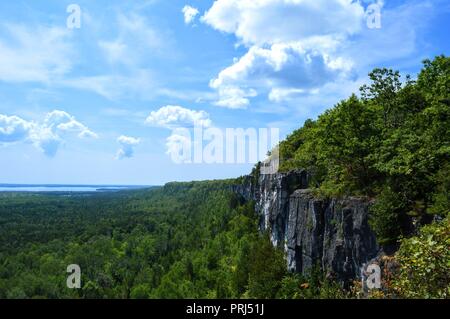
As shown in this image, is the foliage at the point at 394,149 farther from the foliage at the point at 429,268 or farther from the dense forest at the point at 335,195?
the foliage at the point at 429,268

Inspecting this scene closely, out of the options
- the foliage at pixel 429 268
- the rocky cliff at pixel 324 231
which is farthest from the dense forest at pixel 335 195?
the rocky cliff at pixel 324 231

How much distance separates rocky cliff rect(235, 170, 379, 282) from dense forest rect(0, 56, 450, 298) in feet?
4.10

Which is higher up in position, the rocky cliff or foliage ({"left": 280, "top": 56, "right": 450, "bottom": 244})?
foliage ({"left": 280, "top": 56, "right": 450, "bottom": 244})

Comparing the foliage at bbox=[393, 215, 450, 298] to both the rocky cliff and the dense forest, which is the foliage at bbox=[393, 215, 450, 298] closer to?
the dense forest

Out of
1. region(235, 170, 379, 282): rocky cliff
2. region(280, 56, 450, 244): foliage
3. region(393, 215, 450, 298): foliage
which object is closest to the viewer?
region(393, 215, 450, 298): foliage

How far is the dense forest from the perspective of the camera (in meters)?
23.0

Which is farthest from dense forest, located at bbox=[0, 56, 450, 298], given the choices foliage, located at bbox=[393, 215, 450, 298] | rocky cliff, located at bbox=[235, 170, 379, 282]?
rocky cliff, located at bbox=[235, 170, 379, 282]

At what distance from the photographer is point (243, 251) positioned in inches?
3046

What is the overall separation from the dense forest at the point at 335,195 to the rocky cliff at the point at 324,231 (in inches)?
49.2

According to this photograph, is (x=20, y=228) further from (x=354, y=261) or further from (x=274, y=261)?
(x=354, y=261)

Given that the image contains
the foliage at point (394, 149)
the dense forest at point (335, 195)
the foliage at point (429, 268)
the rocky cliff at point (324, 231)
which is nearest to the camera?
the foliage at point (429, 268)

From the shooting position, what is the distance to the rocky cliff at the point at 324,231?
30641 mm
